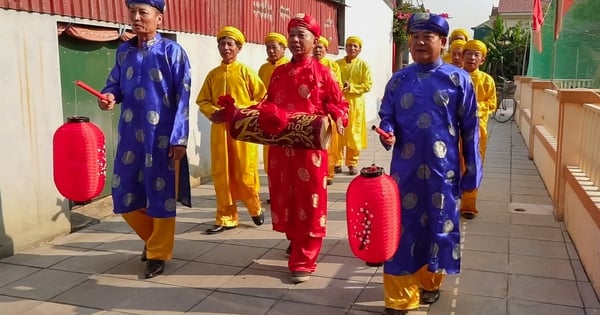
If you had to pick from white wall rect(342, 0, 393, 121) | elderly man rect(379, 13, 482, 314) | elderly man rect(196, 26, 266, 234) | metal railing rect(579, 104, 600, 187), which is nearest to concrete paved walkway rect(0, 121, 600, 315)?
elderly man rect(196, 26, 266, 234)

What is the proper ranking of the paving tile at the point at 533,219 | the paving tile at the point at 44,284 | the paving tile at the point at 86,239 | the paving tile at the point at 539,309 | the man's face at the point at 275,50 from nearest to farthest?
1. the paving tile at the point at 539,309
2. the paving tile at the point at 44,284
3. the paving tile at the point at 86,239
4. the paving tile at the point at 533,219
5. the man's face at the point at 275,50

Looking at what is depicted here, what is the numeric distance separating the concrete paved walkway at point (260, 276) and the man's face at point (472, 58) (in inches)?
57.9

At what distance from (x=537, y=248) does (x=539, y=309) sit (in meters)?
1.28

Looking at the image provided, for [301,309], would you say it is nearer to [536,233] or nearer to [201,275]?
[201,275]

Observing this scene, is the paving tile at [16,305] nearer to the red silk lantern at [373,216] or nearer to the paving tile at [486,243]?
the red silk lantern at [373,216]

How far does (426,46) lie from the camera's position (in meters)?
3.15

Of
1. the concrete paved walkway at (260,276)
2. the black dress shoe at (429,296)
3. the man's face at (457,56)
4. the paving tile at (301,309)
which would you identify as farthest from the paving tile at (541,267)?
the man's face at (457,56)

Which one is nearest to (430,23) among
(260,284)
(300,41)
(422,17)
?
(422,17)

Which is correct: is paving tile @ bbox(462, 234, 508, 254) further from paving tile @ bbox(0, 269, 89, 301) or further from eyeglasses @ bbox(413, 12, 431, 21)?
paving tile @ bbox(0, 269, 89, 301)

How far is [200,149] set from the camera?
712 centimetres

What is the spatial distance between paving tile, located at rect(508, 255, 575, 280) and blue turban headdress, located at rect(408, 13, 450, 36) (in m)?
1.91

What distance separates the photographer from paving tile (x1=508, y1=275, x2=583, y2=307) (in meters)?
3.60

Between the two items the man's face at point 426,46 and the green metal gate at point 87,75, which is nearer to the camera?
the man's face at point 426,46

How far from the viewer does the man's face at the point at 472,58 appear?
17.8 feet
